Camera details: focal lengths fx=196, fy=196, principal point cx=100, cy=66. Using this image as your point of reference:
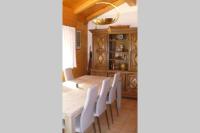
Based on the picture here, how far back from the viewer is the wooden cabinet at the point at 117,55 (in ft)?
17.1

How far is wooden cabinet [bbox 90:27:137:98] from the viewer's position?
5.20 m

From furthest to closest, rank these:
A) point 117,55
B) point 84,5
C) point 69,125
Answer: point 117,55 < point 84,5 < point 69,125

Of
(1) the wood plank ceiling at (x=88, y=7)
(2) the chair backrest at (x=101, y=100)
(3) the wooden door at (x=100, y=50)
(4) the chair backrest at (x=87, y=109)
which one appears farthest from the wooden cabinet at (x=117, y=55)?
(4) the chair backrest at (x=87, y=109)

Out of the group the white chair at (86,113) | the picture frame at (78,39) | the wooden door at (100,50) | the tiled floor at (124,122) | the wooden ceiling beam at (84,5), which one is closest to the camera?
the white chair at (86,113)

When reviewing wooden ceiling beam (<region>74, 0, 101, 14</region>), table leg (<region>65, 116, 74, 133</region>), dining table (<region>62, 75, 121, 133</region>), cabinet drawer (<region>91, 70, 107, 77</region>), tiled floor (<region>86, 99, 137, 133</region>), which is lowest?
tiled floor (<region>86, 99, 137, 133</region>)

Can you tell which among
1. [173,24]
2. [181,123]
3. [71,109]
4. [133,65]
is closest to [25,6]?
[173,24]

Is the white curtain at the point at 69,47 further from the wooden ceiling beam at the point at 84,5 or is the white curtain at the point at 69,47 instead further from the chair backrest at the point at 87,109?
the chair backrest at the point at 87,109

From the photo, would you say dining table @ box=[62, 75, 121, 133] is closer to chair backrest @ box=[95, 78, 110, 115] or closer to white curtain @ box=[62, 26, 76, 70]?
chair backrest @ box=[95, 78, 110, 115]

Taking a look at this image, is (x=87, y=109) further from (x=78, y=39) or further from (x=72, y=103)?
(x=78, y=39)

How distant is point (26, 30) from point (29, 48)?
6cm

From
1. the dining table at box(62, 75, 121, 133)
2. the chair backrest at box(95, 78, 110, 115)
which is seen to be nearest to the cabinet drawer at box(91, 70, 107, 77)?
the dining table at box(62, 75, 121, 133)

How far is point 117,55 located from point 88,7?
5.44ft

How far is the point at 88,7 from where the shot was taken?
4844mm

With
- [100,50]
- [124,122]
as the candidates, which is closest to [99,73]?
[100,50]
